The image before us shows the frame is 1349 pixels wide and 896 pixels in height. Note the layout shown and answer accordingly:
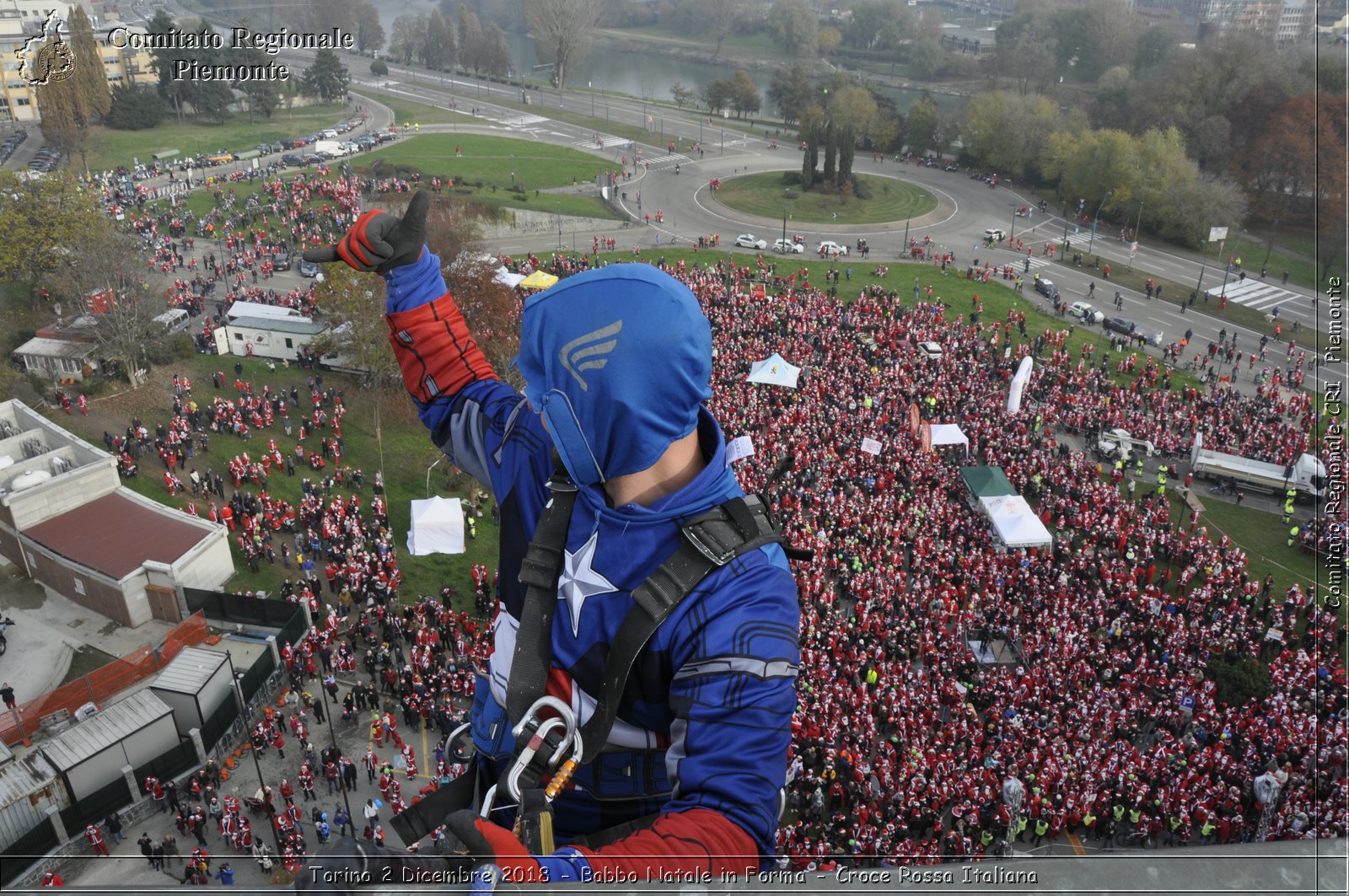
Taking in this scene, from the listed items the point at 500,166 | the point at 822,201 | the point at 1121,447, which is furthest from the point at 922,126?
the point at 1121,447

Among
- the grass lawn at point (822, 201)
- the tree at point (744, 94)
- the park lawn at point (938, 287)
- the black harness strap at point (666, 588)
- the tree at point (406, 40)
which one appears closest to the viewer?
the black harness strap at point (666, 588)

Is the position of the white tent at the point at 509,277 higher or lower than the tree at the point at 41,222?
lower

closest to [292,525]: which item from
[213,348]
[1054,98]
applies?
[213,348]

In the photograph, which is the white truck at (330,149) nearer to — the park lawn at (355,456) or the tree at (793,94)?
the park lawn at (355,456)

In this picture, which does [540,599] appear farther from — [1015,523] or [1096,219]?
[1096,219]

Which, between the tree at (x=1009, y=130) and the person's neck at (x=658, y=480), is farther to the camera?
the tree at (x=1009, y=130)

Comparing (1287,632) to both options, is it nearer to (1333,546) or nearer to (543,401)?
(1333,546)

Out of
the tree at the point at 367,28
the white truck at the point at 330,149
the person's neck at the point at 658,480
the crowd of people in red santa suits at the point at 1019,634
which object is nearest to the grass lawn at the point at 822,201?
the white truck at the point at 330,149

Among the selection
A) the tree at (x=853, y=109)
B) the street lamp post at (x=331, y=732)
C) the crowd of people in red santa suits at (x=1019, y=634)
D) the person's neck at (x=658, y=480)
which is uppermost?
the tree at (x=853, y=109)
